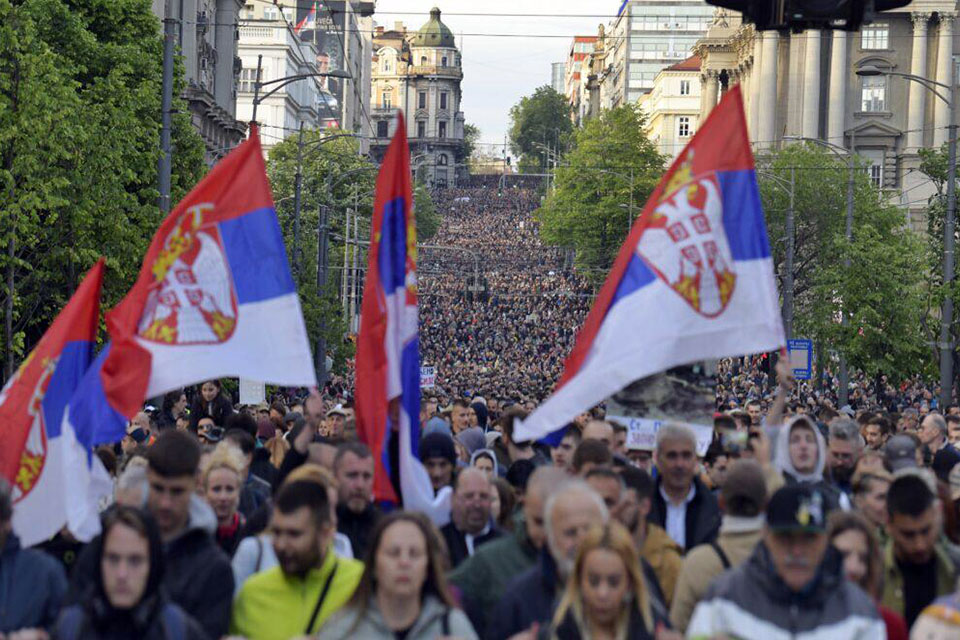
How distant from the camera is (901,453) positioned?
13.0 meters

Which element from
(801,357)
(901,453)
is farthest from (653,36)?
(901,453)

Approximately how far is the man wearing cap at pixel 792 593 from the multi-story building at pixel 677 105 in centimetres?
13115

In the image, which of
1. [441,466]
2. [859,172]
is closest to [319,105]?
[859,172]

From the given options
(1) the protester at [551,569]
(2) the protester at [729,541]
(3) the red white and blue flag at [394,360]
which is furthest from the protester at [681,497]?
(1) the protester at [551,569]

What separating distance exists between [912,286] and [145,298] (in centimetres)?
4244

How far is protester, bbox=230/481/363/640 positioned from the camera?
7625 mm

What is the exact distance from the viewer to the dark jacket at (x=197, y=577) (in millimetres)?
7461

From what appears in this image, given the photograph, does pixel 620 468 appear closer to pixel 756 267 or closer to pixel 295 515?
pixel 756 267

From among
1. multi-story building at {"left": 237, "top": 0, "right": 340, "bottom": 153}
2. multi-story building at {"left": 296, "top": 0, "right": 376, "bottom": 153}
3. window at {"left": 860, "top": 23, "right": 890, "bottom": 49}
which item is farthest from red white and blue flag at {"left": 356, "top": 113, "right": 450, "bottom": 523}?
multi-story building at {"left": 296, "top": 0, "right": 376, "bottom": 153}

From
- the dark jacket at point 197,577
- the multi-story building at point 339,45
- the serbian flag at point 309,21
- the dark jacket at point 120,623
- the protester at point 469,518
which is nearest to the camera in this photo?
the dark jacket at point 120,623

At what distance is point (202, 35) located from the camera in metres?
72.5

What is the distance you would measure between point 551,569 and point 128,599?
5.17 ft

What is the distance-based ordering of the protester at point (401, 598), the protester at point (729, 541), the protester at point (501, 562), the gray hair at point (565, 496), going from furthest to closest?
1. the protester at point (501, 562)
2. the protester at point (729, 541)
3. the gray hair at point (565, 496)
4. the protester at point (401, 598)

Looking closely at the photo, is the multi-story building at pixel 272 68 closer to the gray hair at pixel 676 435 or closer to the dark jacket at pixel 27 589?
the gray hair at pixel 676 435
